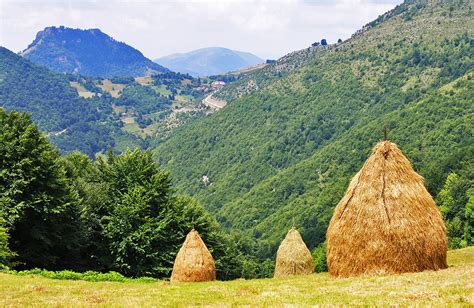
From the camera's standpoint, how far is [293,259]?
48.0 metres

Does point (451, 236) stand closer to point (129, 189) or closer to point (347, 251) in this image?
point (129, 189)

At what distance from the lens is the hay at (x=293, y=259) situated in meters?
47.8

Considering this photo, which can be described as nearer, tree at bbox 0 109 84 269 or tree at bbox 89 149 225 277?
tree at bbox 0 109 84 269

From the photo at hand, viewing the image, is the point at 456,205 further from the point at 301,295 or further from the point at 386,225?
the point at 301,295

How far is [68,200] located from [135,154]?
1240 cm

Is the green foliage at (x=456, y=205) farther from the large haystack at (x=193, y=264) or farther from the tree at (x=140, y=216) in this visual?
the large haystack at (x=193, y=264)

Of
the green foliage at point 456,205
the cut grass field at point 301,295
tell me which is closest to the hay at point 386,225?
the cut grass field at point 301,295

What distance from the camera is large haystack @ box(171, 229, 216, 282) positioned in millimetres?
37281

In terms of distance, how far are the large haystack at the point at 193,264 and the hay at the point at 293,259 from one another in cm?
1141

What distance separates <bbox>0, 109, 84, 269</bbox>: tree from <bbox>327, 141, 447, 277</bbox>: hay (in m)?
25.6

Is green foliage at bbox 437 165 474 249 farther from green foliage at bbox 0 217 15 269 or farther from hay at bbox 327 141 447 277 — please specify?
green foliage at bbox 0 217 15 269

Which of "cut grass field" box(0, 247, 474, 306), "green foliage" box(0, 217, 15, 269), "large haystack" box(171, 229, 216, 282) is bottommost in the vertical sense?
"large haystack" box(171, 229, 216, 282)

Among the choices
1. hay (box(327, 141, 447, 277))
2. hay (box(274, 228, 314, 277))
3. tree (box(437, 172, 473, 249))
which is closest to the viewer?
hay (box(327, 141, 447, 277))

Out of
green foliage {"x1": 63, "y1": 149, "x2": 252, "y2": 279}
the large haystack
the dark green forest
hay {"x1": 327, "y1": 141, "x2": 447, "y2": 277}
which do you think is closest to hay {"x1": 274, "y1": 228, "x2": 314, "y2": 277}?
green foliage {"x1": 63, "y1": 149, "x2": 252, "y2": 279}
